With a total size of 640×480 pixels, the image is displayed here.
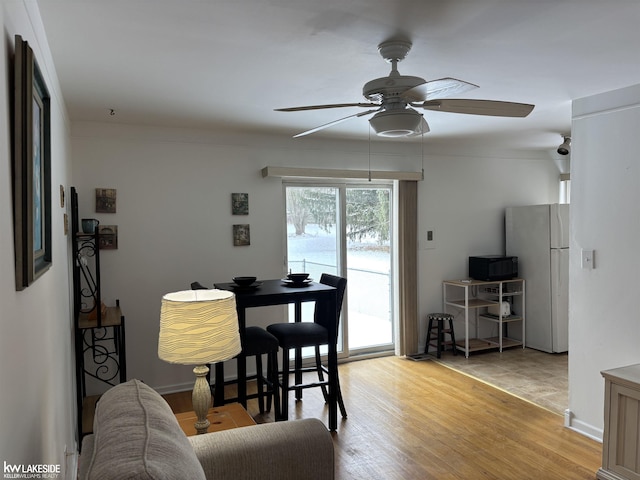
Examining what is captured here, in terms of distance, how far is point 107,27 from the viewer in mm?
2088

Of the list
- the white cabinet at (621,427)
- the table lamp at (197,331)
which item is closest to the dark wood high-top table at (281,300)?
the table lamp at (197,331)

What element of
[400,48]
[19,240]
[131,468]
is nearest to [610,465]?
[400,48]

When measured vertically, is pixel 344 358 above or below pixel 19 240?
below

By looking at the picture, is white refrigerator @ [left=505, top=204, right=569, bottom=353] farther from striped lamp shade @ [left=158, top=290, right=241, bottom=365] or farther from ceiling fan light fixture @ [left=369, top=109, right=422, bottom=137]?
striped lamp shade @ [left=158, top=290, right=241, bottom=365]

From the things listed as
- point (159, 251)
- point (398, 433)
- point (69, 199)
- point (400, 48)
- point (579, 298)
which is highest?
point (400, 48)

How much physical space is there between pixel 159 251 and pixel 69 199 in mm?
943

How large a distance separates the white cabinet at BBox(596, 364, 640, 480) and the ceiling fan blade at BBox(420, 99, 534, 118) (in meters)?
1.62

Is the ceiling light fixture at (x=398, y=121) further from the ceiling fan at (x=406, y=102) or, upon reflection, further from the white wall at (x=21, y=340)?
the white wall at (x=21, y=340)

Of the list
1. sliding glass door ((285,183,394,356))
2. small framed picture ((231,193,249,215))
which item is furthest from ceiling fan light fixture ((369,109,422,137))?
sliding glass door ((285,183,394,356))

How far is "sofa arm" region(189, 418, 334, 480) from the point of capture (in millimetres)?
1721

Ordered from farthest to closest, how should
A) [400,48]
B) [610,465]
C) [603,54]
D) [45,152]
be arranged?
[610,465]
[603,54]
[400,48]
[45,152]

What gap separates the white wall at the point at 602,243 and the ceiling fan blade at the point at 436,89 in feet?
5.23

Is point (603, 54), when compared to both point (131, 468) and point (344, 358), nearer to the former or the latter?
point (131, 468)

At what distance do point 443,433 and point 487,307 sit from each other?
2766mm
